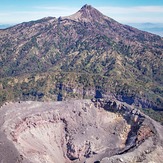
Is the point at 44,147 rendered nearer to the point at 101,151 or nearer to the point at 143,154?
the point at 101,151

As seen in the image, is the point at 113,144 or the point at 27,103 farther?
the point at 27,103

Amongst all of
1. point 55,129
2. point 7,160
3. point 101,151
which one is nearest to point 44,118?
point 55,129

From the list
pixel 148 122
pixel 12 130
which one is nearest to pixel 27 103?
pixel 12 130

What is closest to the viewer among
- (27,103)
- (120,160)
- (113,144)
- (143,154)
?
(120,160)

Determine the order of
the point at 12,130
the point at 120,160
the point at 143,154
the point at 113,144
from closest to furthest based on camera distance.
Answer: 1. the point at 120,160
2. the point at 143,154
3. the point at 12,130
4. the point at 113,144

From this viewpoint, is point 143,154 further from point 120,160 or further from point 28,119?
point 28,119

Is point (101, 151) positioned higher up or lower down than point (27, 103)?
lower down

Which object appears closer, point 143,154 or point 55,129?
point 143,154
